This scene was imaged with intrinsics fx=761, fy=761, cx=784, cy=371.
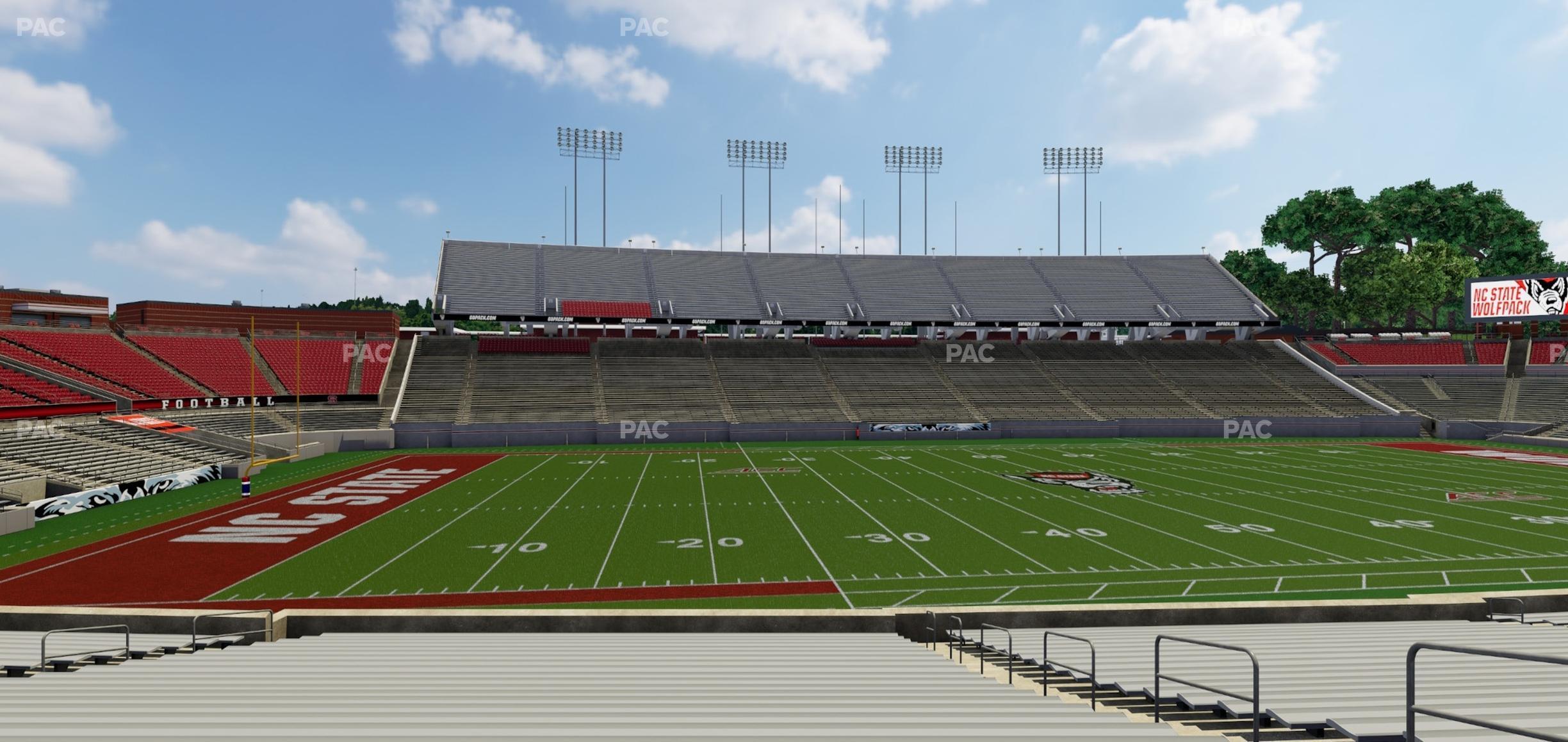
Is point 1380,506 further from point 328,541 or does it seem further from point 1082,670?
point 328,541

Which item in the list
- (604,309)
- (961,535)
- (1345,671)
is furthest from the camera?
(604,309)

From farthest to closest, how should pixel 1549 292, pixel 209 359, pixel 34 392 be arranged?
pixel 1549 292 → pixel 209 359 → pixel 34 392

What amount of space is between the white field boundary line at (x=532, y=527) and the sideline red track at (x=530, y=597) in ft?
2.84

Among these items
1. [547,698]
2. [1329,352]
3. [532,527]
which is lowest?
[532,527]

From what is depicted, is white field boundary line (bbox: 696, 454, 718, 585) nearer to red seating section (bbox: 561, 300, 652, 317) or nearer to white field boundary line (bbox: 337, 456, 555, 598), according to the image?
white field boundary line (bbox: 337, 456, 555, 598)

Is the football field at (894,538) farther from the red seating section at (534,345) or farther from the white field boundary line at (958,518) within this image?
the red seating section at (534,345)

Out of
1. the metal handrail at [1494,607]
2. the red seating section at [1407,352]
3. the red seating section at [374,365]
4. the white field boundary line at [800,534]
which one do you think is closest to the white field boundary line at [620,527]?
the white field boundary line at [800,534]

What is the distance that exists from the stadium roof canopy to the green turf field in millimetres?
25073

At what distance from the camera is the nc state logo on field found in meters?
24.5

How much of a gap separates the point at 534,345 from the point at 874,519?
3871 centimetres

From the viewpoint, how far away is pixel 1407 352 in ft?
→ 181

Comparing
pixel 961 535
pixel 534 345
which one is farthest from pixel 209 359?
pixel 961 535

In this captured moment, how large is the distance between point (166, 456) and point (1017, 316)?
165 ft

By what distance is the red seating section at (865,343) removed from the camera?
187ft
